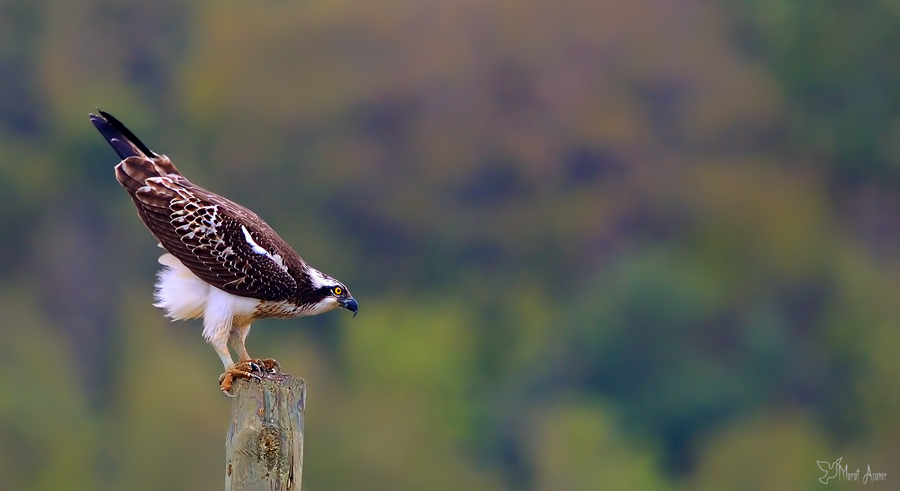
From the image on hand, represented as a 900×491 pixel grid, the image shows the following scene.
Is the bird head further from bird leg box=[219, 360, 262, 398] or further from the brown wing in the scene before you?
bird leg box=[219, 360, 262, 398]

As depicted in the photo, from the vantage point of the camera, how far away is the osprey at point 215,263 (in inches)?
274

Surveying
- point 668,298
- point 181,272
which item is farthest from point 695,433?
point 181,272

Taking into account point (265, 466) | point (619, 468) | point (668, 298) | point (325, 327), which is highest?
point (668, 298)

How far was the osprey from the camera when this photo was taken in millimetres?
6965

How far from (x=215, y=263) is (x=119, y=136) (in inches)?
39.9

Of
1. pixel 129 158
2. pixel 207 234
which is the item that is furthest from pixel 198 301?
pixel 129 158

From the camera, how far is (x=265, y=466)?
5621mm

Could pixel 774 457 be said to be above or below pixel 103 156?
below

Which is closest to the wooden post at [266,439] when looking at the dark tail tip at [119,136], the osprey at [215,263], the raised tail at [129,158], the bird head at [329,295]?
the osprey at [215,263]

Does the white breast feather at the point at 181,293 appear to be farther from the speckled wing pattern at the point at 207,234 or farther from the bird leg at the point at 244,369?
the bird leg at the point at 244,369

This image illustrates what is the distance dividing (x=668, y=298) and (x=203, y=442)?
41.6ft

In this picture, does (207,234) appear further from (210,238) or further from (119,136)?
(119,136)

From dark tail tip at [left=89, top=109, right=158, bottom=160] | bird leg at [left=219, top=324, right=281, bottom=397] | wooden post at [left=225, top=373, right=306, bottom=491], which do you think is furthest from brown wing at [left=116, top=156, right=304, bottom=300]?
wooden post at [left=225, top=373, right=306, bottom=491]

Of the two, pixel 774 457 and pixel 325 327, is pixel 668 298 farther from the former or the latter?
pixel 325 327
